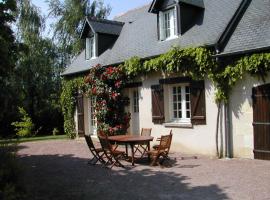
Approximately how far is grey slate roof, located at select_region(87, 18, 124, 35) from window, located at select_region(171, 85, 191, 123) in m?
6.46

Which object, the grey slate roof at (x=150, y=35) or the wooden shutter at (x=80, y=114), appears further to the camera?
the wooden shutter at (x=80, y=114)

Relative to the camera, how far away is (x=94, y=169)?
10484mm

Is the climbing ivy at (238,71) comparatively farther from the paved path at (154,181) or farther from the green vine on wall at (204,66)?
the paved path at (154,181)

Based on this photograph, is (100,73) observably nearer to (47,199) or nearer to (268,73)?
(268,73)

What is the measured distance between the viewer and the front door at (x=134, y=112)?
1641 centimetres

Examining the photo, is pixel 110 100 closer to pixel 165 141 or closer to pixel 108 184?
pixel 165 141

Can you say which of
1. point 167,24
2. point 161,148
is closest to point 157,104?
point 167,24

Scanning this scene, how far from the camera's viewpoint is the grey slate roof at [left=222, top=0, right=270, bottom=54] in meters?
11.0

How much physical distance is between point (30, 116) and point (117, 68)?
12153 mm

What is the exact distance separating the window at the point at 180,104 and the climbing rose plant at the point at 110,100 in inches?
97.2

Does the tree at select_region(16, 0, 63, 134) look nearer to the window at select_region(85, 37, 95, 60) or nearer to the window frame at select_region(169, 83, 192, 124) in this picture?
the window at select_region(85, 37, 95, 60)

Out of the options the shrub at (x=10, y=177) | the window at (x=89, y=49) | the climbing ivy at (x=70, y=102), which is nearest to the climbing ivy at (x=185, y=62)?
the window at (x=89, y=49)

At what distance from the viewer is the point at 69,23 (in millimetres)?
29406

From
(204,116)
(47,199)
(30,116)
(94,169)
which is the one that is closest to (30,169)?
(94,169)
